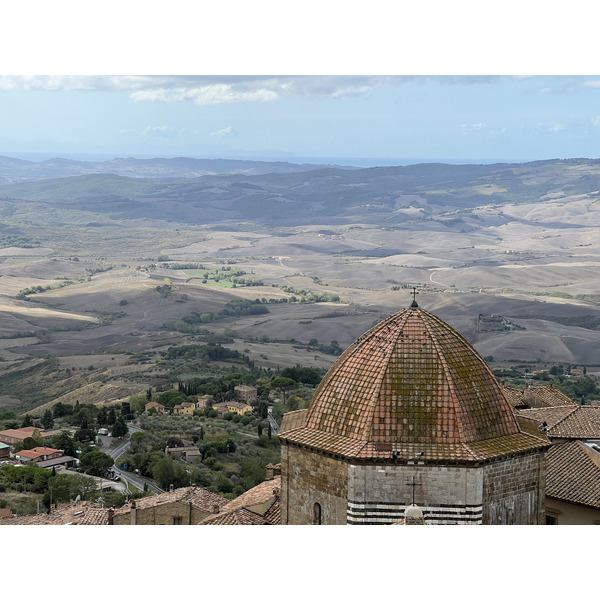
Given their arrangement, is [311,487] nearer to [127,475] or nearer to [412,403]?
[412,403]

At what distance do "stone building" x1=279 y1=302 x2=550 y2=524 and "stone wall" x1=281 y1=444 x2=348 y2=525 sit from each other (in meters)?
0.02

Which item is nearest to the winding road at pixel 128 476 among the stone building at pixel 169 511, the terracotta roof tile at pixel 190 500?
the terracotta roof tile at pixel 190 500

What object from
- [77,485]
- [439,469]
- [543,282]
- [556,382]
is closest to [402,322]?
[439,469]

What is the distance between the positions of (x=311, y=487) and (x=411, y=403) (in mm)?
2008

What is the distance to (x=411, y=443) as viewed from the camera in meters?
14.7

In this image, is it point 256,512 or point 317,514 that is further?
point 256,512

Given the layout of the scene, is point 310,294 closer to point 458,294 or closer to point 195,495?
point 458,294

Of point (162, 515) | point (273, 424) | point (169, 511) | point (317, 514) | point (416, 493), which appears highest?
point (416, 493)

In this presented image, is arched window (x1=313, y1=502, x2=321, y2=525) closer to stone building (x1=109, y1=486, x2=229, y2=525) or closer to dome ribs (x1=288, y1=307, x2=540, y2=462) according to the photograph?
dome ribs (x1=288, y1=307, x2=540, y2=462)

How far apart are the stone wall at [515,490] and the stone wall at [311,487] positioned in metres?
2.10

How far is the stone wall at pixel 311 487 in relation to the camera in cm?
1488

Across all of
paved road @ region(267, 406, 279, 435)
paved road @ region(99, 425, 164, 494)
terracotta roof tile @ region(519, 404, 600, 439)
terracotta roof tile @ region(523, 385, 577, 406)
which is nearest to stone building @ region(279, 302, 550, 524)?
terracotta roof tile @ region(519, 404, 600, 439)

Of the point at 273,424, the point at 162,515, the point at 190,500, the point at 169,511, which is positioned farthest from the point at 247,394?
the point at 169,511

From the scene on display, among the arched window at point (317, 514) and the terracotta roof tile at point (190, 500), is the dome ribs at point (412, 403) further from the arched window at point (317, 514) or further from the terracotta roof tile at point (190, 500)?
the terracotta roof tile at point (190, 500)
